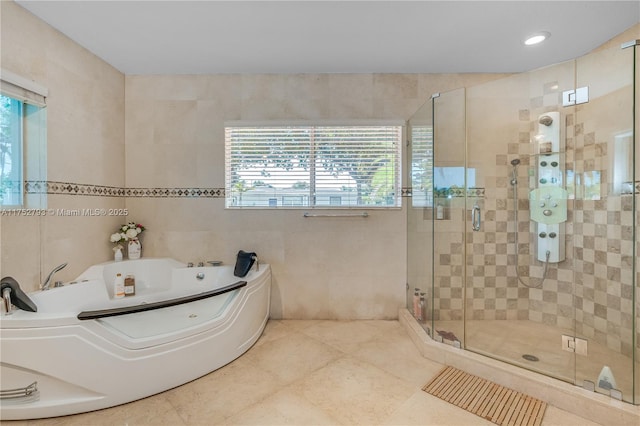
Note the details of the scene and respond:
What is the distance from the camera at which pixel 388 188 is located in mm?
2713

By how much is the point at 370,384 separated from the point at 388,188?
1693 mm

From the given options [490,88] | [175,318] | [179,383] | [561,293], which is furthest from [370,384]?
[490,88]

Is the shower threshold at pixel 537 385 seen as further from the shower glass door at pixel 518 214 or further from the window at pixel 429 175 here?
the window at pixel 429 175

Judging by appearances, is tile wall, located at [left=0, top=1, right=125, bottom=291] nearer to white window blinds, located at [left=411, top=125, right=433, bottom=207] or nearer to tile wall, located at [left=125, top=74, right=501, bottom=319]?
tile wall, located at [left=125, top=74, right=501, bottom=319]

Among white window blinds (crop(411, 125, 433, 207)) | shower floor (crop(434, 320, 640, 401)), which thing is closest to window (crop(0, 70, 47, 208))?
white window blinds (crop(411, 125, 433, 207))

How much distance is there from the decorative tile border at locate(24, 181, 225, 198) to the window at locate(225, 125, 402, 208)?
0.30m

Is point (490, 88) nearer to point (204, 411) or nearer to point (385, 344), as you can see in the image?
point (385, 344)

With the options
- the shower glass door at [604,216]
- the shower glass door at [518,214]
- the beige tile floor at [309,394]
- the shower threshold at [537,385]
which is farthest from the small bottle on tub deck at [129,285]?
the shower glass door at [604,216]

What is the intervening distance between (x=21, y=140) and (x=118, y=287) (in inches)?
52.1

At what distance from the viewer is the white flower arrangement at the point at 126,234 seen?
256cm

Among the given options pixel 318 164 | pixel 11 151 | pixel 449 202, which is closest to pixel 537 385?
pixel 449 202

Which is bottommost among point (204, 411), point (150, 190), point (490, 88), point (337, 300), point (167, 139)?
point (204, 411)

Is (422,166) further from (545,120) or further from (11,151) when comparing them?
(11,151)

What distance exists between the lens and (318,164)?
8.91 ft
